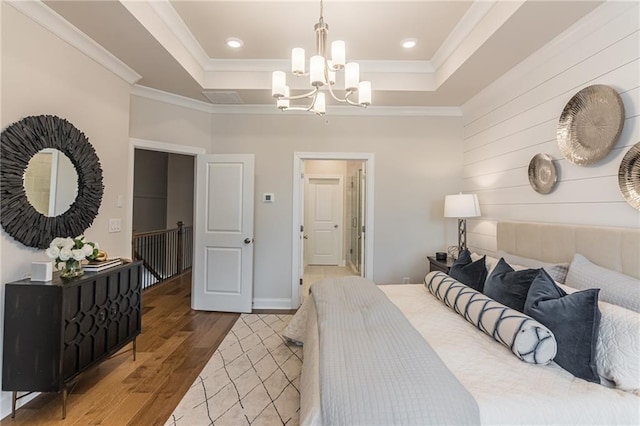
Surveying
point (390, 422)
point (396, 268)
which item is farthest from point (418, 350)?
point (396, 268)

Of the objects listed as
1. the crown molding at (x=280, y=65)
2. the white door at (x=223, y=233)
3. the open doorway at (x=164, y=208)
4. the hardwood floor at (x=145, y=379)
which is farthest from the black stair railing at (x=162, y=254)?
the crown molding at (x=280, y=65)

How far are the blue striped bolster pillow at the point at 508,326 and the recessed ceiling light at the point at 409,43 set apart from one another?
2.31 meters

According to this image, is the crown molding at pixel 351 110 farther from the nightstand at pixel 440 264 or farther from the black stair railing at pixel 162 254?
the black stair railing at pixel 162 254

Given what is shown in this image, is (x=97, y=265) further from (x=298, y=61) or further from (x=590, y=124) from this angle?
(x=590, y=124)

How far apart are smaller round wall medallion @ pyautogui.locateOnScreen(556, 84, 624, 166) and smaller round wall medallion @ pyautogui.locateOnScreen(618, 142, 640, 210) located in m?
0.13

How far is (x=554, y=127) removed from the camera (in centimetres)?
244

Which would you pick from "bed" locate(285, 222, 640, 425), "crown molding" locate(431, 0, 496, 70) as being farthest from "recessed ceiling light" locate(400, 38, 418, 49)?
"bed" locate(285, 222, 640, 425)

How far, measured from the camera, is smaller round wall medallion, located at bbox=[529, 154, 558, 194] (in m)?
2.44

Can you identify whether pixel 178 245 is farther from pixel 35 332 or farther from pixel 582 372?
pixel 582 372

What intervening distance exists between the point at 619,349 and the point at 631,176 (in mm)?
1051

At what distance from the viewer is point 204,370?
2.52 metres

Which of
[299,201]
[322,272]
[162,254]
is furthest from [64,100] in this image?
[322,272]

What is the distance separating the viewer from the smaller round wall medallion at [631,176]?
177 cm

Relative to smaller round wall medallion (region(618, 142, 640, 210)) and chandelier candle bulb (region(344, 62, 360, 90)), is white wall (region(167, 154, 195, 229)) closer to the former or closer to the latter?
chandelier candle bulb (region(344, 62, 360, 90))
